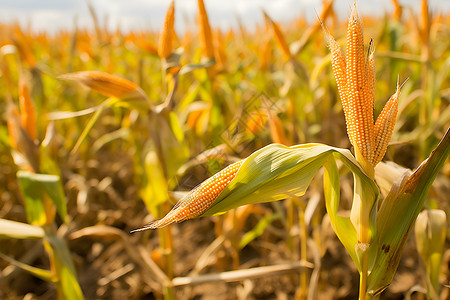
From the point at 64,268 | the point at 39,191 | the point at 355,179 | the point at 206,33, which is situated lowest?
the point at 64,268

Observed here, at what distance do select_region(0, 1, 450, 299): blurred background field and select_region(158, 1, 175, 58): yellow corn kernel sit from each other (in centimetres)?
2

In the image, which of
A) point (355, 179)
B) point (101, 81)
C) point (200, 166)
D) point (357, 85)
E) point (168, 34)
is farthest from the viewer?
point (200, 166)

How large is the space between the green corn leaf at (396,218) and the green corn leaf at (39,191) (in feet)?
3.32

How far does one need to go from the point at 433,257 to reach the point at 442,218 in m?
0.13

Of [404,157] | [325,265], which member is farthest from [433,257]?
[404,157]

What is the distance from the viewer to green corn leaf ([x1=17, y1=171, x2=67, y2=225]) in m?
1.38

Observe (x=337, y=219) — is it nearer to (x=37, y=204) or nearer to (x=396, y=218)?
(x=396, y=218)

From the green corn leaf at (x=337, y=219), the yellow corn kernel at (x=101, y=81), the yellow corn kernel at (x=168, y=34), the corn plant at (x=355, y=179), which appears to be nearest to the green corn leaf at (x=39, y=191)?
the yellow corn kernel at (x=101, y=81)

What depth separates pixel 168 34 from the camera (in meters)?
1.38

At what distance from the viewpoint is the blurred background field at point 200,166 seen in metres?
1.47

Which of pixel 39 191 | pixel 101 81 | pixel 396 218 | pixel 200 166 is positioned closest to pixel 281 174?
pixel 396 218

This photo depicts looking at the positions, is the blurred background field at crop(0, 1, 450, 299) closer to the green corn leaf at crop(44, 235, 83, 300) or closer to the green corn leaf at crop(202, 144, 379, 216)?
the green corn leaf at crop(44, 235, 83, 300)

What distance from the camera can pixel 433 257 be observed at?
1.33 meters

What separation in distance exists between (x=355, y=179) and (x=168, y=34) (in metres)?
0.83
